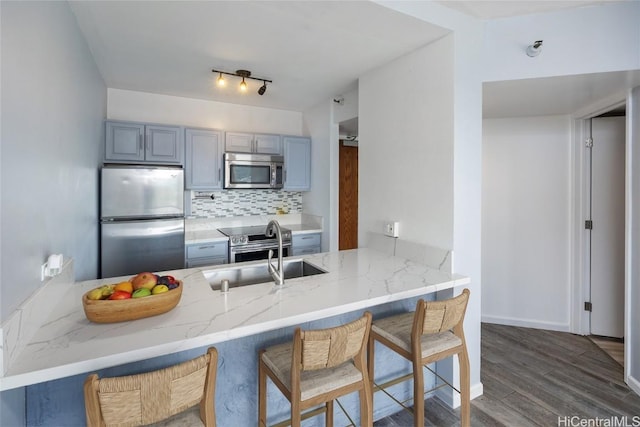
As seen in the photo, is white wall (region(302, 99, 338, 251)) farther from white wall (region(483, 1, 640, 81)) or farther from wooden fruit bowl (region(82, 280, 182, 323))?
wooden fruit bowl (region(82, 280, 182, 323))

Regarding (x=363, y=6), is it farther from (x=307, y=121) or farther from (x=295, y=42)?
(x=307, y=121)

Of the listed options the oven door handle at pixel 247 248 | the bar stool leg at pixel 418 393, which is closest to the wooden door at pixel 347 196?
the oven door handle at pixel 247 248

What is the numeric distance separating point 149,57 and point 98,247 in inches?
Answer: 65.1

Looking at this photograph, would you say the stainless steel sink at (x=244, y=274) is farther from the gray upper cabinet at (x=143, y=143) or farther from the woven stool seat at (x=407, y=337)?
the gray upper cabinet at (x=143, y=143)

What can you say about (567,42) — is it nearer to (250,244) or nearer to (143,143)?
(250,244)

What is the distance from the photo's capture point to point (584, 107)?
2793mm

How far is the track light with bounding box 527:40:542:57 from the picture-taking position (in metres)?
2.06

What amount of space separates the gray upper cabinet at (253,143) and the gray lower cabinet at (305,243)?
107 centimetres

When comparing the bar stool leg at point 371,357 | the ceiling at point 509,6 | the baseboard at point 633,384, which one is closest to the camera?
the bar stool leg at point 371,357

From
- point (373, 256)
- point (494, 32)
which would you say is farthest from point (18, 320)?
point (494, 32)

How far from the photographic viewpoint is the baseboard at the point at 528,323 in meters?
3.12

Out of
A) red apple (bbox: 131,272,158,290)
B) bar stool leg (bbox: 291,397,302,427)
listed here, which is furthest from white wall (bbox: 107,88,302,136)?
bar stool leg (bbox: 291,397,302,427)

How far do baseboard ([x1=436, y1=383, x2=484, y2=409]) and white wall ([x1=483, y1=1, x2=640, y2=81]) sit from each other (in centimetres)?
210

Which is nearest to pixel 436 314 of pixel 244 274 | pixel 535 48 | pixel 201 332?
→ pixel 201 332
